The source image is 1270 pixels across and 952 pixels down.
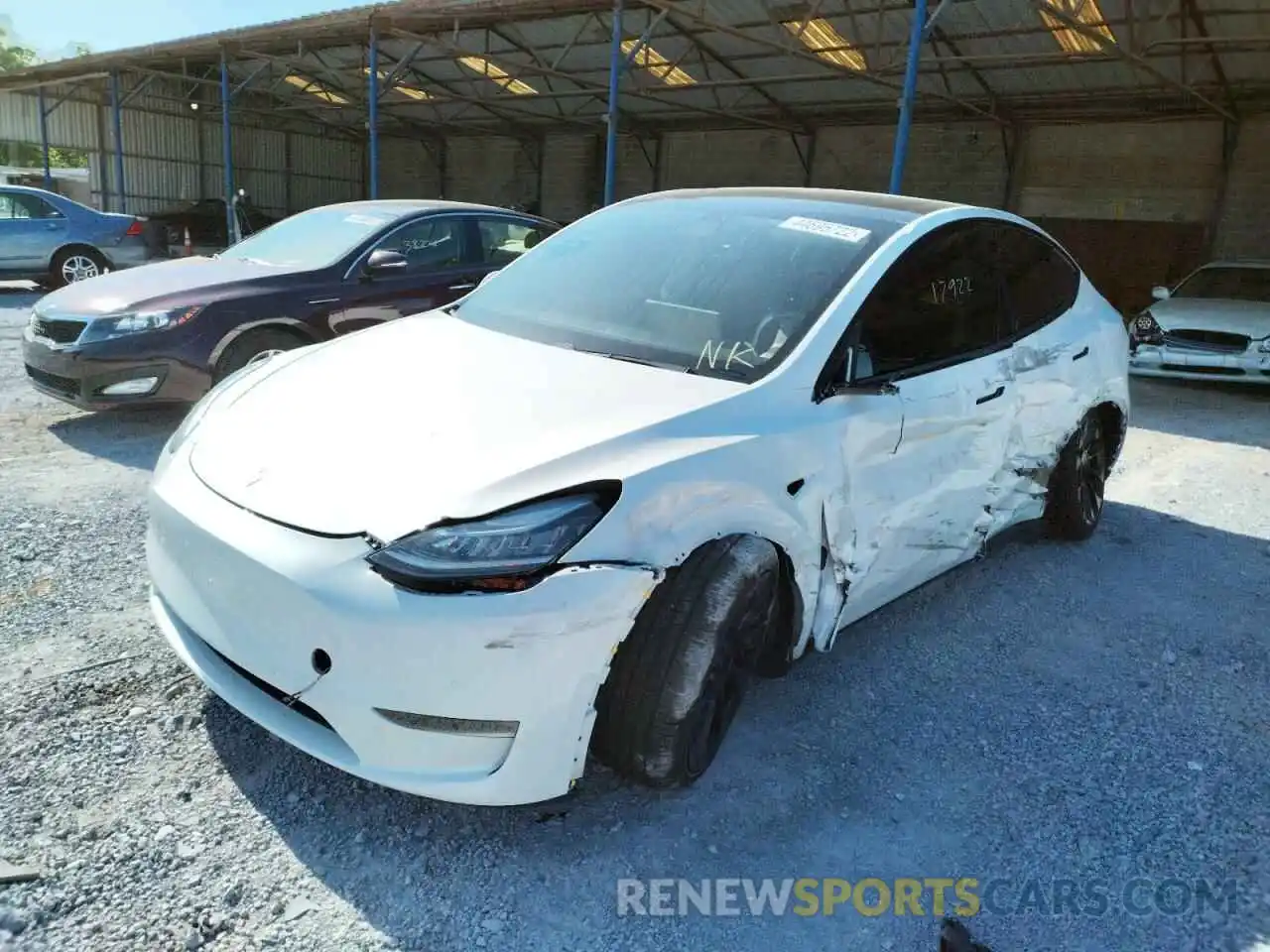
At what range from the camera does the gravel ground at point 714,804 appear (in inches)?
75.5

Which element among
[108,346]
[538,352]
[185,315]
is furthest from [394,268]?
[538,352]

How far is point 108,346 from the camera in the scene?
4.96 meters

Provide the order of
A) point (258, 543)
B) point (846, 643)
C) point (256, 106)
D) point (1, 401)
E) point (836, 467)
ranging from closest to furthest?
point (258, 543), point (836, 467), point (846, 643), point (1, 401), point (256, 106)

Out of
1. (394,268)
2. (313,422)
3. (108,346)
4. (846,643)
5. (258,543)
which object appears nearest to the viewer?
(258,543)

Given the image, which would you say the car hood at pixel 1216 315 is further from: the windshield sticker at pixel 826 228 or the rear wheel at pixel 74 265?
the rear wheel at pixel 74 265

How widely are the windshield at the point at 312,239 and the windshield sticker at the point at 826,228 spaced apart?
3600 mm

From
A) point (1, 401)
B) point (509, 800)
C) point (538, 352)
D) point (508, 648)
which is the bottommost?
point (1, 401)

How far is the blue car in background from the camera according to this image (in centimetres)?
1177

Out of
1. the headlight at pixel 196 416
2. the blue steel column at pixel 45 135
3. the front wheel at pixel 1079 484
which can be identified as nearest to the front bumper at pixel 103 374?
the headlight at pixel 196 416

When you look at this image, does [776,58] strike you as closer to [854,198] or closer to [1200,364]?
[1200,364]

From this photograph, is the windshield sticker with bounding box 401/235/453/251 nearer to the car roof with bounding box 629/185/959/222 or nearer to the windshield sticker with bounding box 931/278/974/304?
the car roof with bounding box 629/185/959/222

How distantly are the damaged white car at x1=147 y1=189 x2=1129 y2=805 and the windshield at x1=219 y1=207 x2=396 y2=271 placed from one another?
2.84 meters

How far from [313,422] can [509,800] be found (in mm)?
1098

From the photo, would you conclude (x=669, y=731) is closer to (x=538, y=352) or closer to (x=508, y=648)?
(x=508, y=648)
